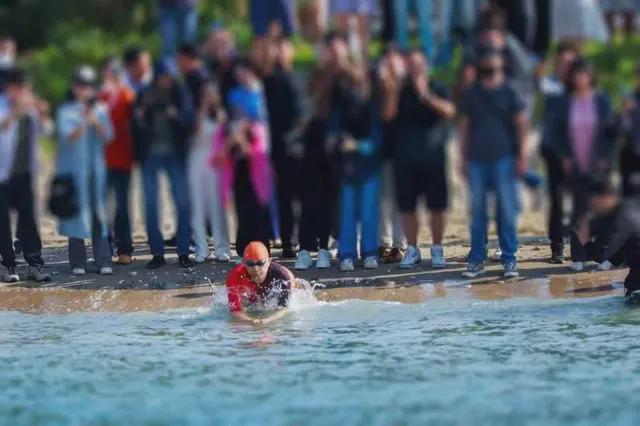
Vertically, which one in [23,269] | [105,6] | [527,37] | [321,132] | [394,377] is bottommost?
[394,377]

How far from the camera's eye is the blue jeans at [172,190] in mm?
12898

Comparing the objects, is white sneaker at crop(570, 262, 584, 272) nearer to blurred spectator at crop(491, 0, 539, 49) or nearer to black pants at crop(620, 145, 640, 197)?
black pants at crop(620, 145, 640, 197)

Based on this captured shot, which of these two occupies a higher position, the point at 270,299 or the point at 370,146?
the point at 370,146

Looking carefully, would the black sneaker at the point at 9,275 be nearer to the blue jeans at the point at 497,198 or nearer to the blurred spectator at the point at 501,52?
Answer: the blue jeans at the point at 497,198

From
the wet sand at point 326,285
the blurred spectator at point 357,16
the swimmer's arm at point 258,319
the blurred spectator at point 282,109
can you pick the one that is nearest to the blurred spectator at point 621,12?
the blurred spectator at point 357,16

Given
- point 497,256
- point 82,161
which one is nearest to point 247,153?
point 82,161

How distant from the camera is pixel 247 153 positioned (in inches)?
499

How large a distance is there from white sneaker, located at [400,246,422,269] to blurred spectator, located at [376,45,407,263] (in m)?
0.25

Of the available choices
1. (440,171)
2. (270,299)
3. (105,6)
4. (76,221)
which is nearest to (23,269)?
(76,221)

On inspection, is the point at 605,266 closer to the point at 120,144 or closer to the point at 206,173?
the point at 206,173

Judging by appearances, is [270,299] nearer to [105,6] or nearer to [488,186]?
[488,186]

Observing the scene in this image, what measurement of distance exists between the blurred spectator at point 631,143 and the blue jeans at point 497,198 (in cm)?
92

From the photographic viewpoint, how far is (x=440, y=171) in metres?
12.4

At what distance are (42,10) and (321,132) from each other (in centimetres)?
1363
